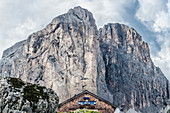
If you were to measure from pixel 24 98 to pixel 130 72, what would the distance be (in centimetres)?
11753

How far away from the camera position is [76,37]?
89.7 m

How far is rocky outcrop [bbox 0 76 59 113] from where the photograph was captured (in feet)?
39.5

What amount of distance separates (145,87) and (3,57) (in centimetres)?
7874

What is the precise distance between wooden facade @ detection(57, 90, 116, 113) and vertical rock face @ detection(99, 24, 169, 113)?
2926 inches

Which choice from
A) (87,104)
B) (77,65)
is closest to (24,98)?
(87,104)

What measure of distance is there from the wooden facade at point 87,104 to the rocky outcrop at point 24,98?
17.3 meters

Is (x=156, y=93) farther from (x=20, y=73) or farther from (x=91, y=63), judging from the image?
(x=20, y=73)

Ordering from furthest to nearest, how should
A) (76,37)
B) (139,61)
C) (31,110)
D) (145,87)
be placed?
(139,61) < (145,87) < (76,37) < (31,110)

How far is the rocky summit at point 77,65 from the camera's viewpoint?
8306 centimetres

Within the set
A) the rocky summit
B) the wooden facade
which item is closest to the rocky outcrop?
the wooden facade

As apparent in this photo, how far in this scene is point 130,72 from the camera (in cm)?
12638

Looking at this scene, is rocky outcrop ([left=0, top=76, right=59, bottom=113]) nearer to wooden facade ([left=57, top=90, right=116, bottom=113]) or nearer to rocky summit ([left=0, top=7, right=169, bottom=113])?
wooden facade ([left=57, top=90, right=116, bottom=113])

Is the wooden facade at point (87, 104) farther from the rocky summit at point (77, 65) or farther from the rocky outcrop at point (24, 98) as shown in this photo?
the rocky summit at point (77, 65)

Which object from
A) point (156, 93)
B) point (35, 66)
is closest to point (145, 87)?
point (156, 93)
